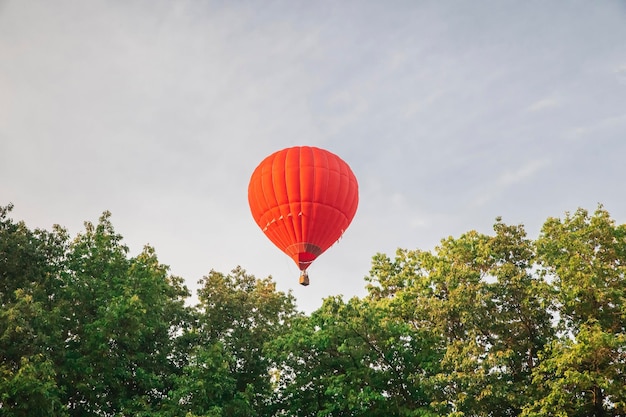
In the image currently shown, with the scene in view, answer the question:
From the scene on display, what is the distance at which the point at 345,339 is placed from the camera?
71.5ft

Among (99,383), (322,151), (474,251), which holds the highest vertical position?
(322,151)

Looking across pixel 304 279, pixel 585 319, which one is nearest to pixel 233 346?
pixel 304 279

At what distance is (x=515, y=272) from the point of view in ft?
72.8

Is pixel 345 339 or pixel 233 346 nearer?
pixel 345 339

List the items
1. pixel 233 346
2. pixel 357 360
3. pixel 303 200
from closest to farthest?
pixel 303 200 → pixel 357 360 → pixel 233 346

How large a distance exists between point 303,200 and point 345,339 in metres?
5.36

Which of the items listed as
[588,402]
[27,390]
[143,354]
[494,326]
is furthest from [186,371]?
[588,402]

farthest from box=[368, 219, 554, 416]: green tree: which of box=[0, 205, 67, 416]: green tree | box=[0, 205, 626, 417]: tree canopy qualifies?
box=[0, 205, 67, 416]: green tree

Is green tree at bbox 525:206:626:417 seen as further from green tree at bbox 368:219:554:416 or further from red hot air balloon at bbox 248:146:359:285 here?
red hot air balloon at bbox 248:146:359:285

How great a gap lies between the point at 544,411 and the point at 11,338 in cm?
1694

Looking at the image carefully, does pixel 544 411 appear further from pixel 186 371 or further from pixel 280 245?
pixel 186 371

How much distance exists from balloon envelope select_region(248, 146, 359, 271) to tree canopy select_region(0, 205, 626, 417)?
2747mm

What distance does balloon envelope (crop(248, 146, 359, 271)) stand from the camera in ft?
68.1

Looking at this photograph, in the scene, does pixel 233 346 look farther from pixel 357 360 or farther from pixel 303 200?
pixel 303 200
